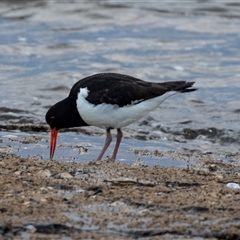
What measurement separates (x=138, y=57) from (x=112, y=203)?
340 inches

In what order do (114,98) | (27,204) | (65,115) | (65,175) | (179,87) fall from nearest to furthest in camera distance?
1. (27,204)
2. (65,175)
3. (114,98)
4. (179,87)
5. (65,115)

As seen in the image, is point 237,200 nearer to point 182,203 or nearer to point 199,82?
point 182,203

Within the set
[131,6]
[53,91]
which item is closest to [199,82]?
[53,91]

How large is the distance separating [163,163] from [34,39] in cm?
816

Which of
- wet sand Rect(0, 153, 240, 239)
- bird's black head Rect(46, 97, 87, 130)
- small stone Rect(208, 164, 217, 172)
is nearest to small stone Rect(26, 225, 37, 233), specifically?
wet sand Rect(0, 153, 240, 239)

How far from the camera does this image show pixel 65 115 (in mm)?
7566

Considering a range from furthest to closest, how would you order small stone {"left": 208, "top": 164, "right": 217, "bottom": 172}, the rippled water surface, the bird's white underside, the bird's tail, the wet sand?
the rippled water surface < the bird's tail < the bird's white underside < small stone {"left": 208, "top": 164, "right": 217, "bottom": 172} < the wet sand

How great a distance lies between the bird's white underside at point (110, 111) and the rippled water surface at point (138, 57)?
0.65 m

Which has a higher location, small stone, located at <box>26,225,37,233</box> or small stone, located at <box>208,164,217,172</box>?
small stone, located at <box>26,225,37,233</box>

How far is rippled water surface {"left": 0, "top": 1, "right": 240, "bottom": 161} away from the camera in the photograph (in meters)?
9.76

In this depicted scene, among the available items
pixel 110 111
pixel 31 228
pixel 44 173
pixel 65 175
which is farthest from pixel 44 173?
pixel 110 111

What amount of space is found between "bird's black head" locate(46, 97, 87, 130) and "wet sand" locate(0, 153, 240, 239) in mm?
1311

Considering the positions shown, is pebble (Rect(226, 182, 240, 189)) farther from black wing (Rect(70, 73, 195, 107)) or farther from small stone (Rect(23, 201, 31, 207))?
small stone (Rect(23, 201, 31, 207))

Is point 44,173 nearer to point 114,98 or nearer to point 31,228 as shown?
point 31,228
